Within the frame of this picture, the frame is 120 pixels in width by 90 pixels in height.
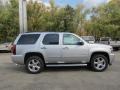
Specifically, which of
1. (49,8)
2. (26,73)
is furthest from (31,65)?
(49,8)

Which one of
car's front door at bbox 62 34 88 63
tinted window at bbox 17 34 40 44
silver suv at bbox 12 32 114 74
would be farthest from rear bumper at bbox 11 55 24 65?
car's front door at bbox 62 34 88 63

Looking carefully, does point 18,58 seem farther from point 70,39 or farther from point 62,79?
point 62,79

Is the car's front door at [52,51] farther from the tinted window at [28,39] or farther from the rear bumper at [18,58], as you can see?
the rear bumper at [18,58]

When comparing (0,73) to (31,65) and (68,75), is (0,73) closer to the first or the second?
(31,65)

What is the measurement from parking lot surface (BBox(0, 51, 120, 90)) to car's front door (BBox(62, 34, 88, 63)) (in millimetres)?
578

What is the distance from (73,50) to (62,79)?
2.27m

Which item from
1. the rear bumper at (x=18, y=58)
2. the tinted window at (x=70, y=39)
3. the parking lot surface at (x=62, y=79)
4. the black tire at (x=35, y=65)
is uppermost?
the tinted window at (x=70, y=39)

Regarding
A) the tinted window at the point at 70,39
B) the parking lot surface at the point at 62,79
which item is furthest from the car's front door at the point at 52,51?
the parking lot surface at the point at 62,79

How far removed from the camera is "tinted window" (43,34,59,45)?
14008 mm

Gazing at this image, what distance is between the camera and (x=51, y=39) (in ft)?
46.3

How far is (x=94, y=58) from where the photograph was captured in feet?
46.4

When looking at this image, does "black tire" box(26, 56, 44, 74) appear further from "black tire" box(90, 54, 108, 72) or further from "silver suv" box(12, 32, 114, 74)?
"black tire" box(90, 54, 108, 72)

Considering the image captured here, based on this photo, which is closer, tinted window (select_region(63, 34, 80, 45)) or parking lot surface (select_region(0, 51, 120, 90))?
parking lot surface (select_region(0, 51, 120, 90))

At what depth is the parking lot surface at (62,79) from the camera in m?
10.4
